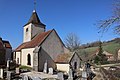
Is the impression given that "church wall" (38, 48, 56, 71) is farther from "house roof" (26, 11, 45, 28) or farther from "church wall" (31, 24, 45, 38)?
"house roof" (26, 11, 45, 28)

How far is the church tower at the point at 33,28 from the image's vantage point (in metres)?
38.6

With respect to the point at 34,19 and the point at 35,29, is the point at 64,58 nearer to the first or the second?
the point at 35,29

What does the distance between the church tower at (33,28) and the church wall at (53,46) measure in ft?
21.6

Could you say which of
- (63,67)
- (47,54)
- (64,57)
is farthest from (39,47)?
(63,67)

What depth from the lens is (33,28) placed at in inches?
1526

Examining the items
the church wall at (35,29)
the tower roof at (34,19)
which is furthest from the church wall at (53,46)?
the tower roof at (34,19)

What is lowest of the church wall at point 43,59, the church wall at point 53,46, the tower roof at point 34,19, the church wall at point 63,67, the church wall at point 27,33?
the church wall at point 63,67

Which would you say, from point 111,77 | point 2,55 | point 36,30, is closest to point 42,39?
point 36,30

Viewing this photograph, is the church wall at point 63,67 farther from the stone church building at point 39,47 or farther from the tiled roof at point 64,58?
the stone church building at point 39,47

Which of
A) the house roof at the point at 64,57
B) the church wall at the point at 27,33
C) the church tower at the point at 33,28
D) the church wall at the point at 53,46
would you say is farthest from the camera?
the church wall at the point at 27,33

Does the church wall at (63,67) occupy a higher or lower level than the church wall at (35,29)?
lower

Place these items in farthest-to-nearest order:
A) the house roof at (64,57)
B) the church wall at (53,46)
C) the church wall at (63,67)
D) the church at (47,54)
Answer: the church wall at (53,46) → the house roof at (64,57) → the church at (47,54) → the church wall at (63,67)

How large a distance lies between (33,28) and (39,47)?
8.56 metres

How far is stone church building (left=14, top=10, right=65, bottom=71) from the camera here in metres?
31.3
